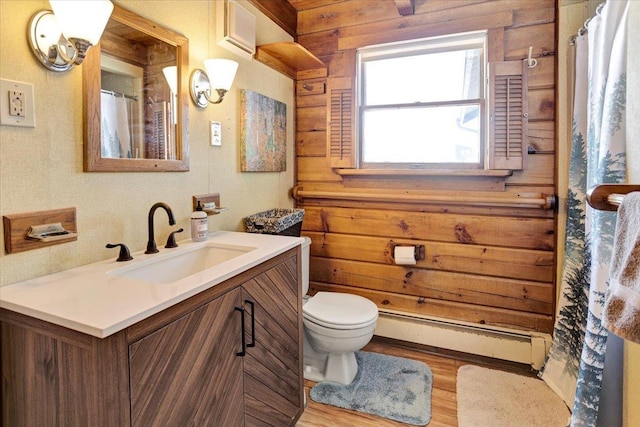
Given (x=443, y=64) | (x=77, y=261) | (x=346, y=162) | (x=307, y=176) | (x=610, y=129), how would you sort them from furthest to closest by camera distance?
(x=307, y=176)
(x=346, y=162)
(x=443, y=64)
(x=610, y=129)
(x=77, y=261)

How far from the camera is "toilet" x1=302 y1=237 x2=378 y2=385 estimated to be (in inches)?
74.7

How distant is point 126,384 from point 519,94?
7.55ft

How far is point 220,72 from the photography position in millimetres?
1692

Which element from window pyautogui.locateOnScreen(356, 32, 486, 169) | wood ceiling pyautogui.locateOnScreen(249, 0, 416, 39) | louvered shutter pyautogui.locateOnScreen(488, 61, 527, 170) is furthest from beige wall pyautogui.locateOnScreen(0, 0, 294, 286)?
louvered shutter pyautogui.locateOnScreen(488, 61, 527, 170)

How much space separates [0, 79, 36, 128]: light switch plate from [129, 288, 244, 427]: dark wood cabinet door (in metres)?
0.75

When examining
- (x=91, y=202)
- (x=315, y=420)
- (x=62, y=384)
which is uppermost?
(x=91, y=202)

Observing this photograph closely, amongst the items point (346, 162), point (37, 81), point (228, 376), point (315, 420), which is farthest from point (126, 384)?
point (346, 162)

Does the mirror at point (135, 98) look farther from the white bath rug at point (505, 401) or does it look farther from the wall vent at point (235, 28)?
the white bath rug at point (505, 401)

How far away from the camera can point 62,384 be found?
854 millimetres

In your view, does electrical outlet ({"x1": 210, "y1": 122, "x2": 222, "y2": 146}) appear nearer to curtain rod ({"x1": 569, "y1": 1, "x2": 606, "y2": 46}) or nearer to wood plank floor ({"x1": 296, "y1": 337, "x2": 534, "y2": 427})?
wood plank floor ({"x1": 296, "y1": 337, "x2": 534, "y2": 427})

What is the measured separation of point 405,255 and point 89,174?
179 cm

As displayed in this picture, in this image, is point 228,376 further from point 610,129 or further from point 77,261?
point 610,129

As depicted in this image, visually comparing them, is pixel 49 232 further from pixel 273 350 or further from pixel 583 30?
pixel 583 30

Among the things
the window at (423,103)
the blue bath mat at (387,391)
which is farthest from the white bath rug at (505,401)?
the window at (423,103)
